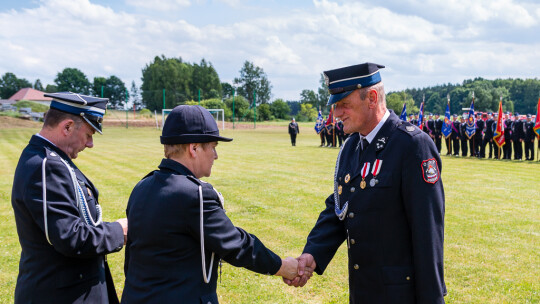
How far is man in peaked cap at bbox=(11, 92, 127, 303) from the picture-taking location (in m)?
2.60

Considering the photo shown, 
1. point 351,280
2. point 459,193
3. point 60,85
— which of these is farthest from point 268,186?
point 60,85

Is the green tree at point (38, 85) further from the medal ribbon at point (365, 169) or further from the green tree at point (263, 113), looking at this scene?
the medal ribbon at point (365, 169)

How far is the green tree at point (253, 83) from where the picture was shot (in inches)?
4592

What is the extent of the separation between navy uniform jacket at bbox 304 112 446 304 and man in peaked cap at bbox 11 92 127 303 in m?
1.64

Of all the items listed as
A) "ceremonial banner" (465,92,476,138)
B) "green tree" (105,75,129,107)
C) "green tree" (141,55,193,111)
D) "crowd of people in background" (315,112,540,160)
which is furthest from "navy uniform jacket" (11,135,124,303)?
"green tree" (105,75,129,107)

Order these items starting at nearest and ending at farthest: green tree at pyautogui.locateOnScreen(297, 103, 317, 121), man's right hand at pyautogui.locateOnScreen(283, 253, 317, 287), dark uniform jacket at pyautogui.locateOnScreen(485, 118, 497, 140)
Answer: man's right hand at pyautogui.locateOnScreen(283, 253, 317, 287)
dark uniform jacket at pyautogui.locateOnScreen(485, 118, 497, 140)
green tree at pyautogui.locateOnScreen(297, 103, 317, 121)

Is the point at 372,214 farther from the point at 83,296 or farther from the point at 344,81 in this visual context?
the point at 83,296

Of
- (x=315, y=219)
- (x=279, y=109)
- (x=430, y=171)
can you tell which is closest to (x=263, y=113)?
(x=279, y=109)

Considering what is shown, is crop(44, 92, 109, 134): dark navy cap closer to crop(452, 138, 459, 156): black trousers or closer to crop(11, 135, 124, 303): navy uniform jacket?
crop(11, 135, 124, 303): navy uniform jacket

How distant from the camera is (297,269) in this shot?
10.4ft

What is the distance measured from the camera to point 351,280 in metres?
3.05

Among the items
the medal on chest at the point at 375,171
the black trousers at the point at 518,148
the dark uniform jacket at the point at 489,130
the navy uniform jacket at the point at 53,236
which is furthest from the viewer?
the dark uniform jacket at the point at 489,130

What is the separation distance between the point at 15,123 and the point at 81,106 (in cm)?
5969

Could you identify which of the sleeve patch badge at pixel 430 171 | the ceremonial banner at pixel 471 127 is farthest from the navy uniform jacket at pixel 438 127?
the sleeve patch badge at pixel 430 171
